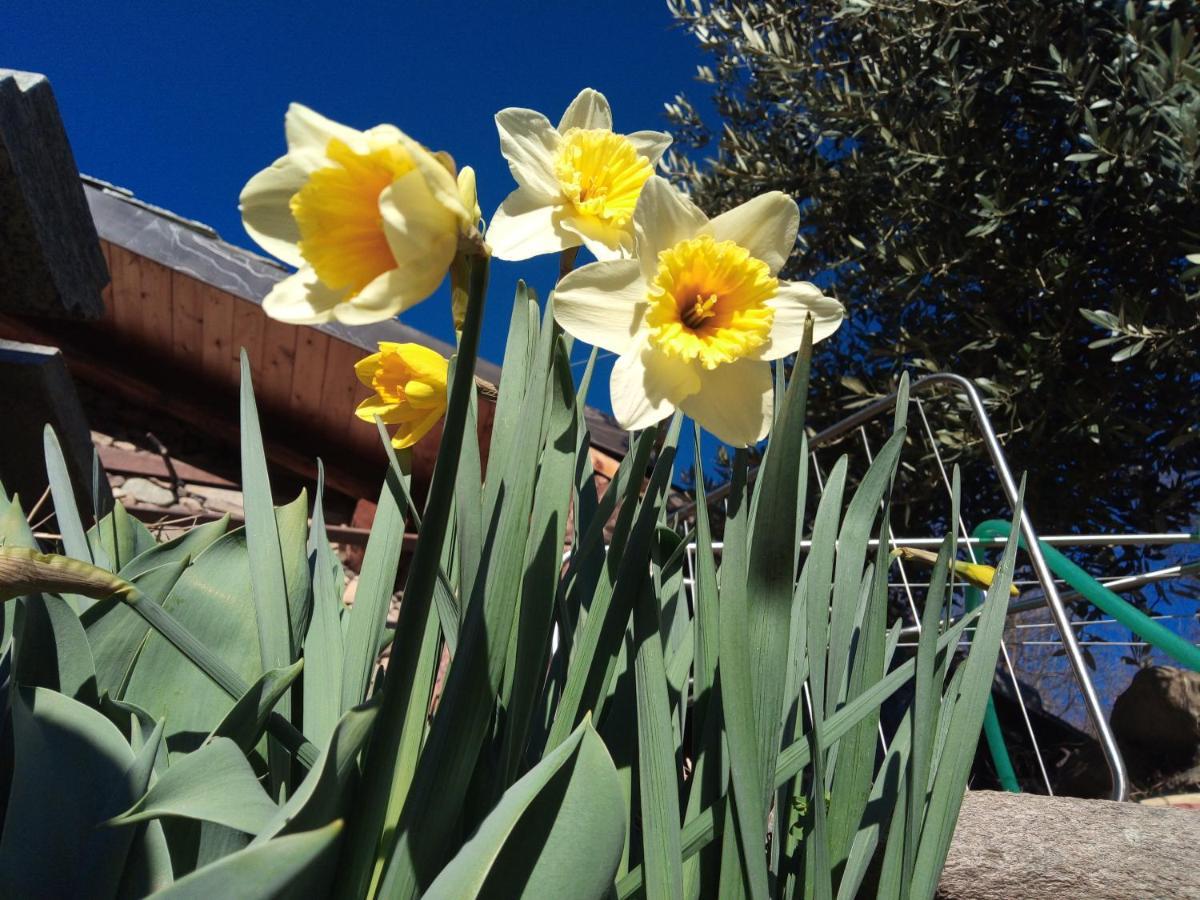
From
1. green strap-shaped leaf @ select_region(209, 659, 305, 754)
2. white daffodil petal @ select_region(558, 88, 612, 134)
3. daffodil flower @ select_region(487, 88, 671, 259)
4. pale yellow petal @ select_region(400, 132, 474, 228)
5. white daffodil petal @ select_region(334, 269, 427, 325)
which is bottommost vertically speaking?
green strap-shaped leaf @ select_region(209, 659, 305, 754)

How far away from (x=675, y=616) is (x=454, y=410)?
17.3 inches

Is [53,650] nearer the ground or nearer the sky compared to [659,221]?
nearer the ground

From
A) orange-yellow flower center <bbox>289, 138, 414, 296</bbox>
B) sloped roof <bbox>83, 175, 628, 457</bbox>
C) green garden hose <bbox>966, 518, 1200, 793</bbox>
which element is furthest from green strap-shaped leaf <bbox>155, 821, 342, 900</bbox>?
sloped roof <bbox>83, 175, 628, 457</bbox>

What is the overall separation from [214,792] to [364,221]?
10.6 inches

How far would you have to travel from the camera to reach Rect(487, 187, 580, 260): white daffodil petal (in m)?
0.54

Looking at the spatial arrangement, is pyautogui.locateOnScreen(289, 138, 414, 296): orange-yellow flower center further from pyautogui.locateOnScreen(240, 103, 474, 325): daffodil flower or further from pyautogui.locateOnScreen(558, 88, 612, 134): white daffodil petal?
pyautogui.locateOnScreen(558, 88, 612, 134): white daffodil petal

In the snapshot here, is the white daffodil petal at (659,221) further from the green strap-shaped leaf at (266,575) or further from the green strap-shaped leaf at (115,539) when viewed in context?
the green strap-shaped leaf at (115,539)

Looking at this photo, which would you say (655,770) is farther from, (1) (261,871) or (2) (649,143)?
(2) (649,143)

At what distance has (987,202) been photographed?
10.3ft

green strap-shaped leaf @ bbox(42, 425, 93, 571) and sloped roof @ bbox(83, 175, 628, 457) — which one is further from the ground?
sloped roof @ bbox(83, 175, 628, 457)

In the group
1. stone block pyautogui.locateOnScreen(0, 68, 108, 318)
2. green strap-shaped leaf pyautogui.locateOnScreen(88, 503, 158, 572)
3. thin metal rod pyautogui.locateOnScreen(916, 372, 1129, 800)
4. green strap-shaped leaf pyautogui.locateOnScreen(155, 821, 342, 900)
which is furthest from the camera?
stone block pyautogui.locateOnScreen(0, 68, 108, 318)

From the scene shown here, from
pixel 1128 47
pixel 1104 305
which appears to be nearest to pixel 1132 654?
pixel 1104 305

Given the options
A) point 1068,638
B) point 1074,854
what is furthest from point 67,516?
point 1068,638

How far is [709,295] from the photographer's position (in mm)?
516
